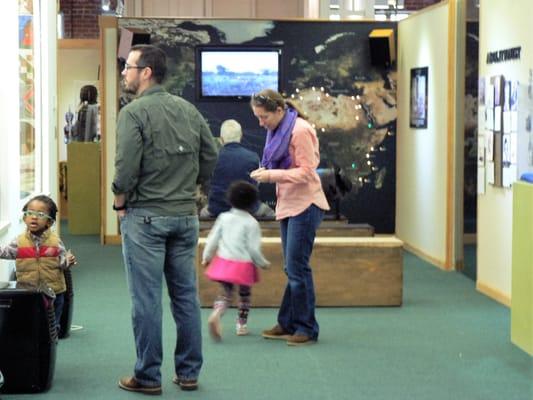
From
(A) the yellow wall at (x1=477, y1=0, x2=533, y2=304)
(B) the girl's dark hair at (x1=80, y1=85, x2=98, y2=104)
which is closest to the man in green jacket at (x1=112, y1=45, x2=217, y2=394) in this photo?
(A) the yellow wall at (x1=477, y1=0, x2=533, y2=304)

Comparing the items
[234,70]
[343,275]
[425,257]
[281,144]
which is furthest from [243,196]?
[234,70]

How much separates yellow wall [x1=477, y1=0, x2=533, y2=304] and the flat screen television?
3.35 meters

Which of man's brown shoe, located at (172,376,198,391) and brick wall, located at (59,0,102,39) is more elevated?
brick wall, located at (59,0,102,39)

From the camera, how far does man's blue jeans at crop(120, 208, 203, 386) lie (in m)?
5.12

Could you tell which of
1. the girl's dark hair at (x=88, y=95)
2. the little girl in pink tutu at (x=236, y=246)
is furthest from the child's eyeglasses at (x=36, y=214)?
the girl's dark hair at (x=88, y=95)

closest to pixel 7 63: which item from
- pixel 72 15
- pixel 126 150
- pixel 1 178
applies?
pixel 1 178

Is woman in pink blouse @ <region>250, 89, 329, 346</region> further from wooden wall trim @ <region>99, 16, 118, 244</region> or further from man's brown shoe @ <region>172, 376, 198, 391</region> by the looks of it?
wooden wall trim @ <region>99, 16, 118, 244</region>

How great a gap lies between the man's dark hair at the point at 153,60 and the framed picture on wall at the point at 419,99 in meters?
5.69

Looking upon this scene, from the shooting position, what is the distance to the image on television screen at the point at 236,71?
455 inches

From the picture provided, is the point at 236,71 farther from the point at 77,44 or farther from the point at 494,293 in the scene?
the point at 494,293

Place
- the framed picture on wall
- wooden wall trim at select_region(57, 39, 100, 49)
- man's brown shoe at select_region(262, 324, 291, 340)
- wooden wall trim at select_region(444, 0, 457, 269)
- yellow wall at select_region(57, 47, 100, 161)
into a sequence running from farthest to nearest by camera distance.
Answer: yellow wall at select_region(57, 47, 100, 161), wooden wall trim at select_region(57, 39, 100, 49), the framed picture on wall, wooden wall trim at select_region(444, 0, 457, 269), man's brown shoe at select_region(262, 324, 291, 340)

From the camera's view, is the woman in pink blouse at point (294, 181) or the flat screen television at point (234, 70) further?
the flat screen television at point (234, 70)

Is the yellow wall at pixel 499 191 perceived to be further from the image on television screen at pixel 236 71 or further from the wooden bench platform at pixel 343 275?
the image on television screen at pixel 236 71

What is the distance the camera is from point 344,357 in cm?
619
